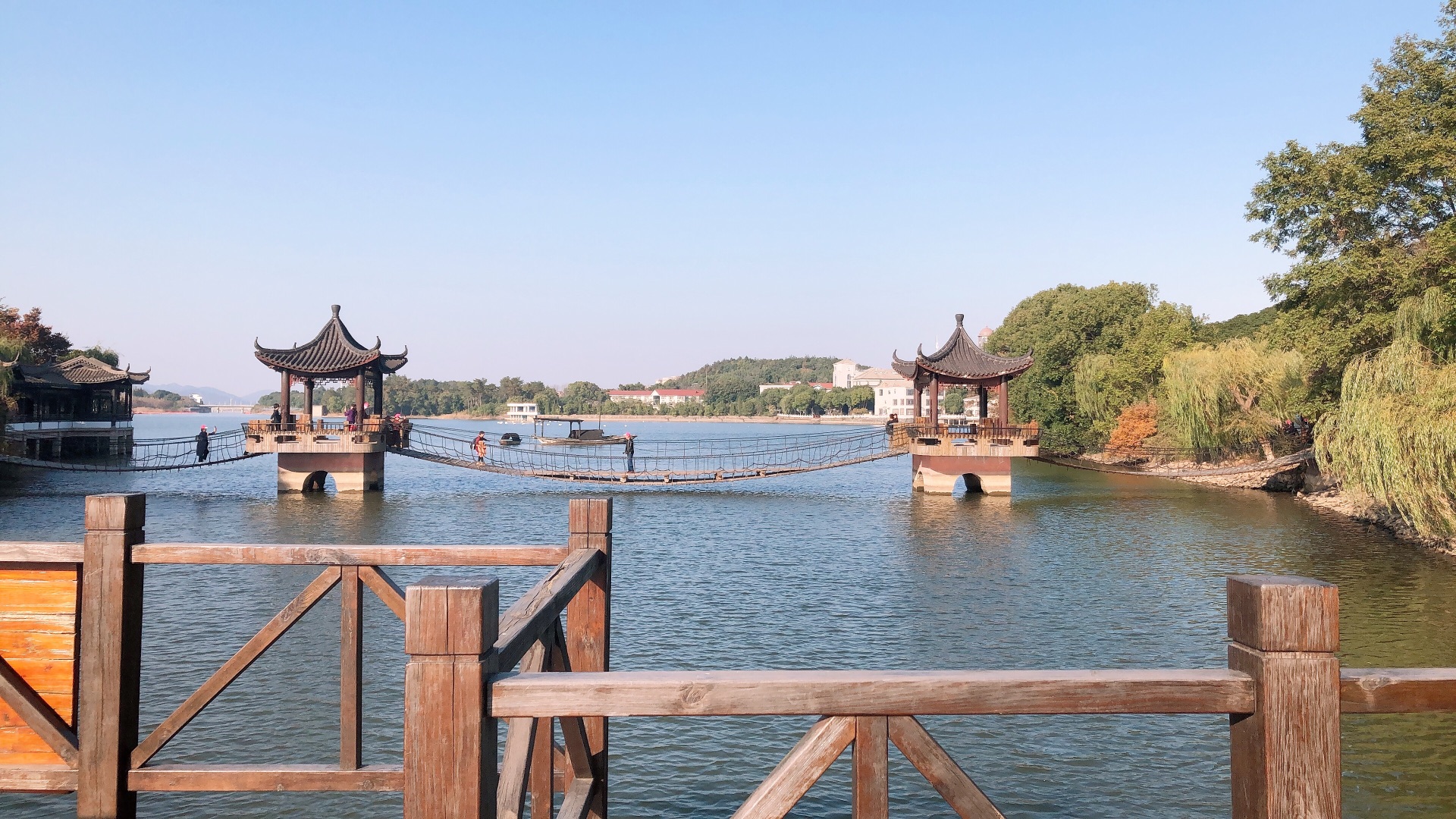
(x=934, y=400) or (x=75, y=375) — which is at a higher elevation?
(x=75, y=375)

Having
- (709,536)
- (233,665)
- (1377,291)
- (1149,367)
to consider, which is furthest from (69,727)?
(1149,367)

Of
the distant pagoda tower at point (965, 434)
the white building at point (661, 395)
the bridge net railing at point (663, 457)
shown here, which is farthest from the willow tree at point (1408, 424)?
the white building at point (661, 395)

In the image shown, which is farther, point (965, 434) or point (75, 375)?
point (75, 375)

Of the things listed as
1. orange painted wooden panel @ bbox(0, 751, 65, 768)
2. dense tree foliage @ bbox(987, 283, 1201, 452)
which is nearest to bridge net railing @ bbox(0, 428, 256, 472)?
orange painted wooden panel @ bbox(0, 751, 65, 768)

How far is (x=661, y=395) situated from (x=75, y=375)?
147 metres

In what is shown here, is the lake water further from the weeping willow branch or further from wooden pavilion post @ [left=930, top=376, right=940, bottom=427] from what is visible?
wooden pavilion post @ [left=930, top=376, right=940, bottom=427]

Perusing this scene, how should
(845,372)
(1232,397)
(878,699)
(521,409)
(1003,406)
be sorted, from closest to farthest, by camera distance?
(878,699) → (1003,406) → (1232,397) → (521,409) → (845,372)

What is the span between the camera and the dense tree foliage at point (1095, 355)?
3991 cm

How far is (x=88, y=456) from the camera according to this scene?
133 ft

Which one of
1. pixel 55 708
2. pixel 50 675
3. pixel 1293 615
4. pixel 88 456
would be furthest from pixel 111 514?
pixel 88 456

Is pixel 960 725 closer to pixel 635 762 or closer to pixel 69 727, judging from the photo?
pixel 635 762

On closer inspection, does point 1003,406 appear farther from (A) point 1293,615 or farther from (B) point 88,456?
(B) point 88,456

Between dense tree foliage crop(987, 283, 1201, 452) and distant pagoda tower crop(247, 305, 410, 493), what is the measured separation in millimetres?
28932

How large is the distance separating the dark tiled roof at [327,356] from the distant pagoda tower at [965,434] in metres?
17.1
